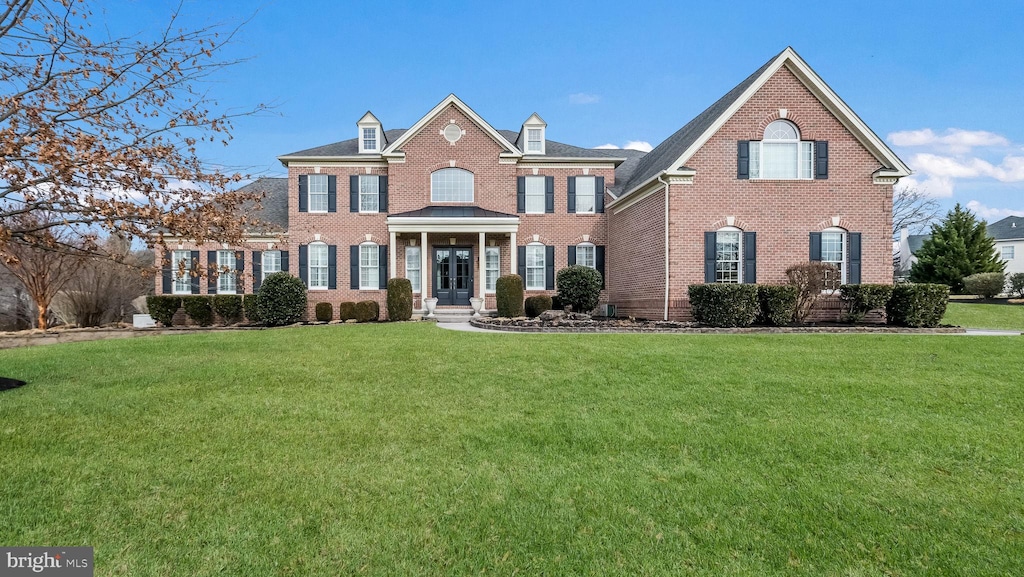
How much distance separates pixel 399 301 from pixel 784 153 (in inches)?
516

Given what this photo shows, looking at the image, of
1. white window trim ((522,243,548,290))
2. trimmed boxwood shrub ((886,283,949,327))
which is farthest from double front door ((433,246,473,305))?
trimmed boxwood shrub ((886,283,949,327))

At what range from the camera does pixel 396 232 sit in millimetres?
19031

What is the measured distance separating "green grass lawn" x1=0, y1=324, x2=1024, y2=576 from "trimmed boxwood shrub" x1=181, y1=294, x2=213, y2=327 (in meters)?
11.6

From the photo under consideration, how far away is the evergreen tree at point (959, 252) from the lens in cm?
2652

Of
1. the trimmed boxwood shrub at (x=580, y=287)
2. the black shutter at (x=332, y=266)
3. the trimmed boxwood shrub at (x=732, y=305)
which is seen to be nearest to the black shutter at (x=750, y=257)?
the trimmed boxwood shrub at (x=732, y=305)

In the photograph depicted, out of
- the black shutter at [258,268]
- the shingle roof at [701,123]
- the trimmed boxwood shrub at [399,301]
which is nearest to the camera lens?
the shingle roof at [701,123]

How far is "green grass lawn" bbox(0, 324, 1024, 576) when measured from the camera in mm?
2922

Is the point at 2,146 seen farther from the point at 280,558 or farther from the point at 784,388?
the point at 784,388

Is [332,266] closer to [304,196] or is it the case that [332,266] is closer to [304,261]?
[304,261]

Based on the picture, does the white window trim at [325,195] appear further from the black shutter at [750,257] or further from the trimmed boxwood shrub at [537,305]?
the black shutter at [750,257]

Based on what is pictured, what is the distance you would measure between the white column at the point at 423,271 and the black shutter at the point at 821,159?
1301 centimetres

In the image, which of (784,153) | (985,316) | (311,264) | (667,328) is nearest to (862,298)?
(784,153)

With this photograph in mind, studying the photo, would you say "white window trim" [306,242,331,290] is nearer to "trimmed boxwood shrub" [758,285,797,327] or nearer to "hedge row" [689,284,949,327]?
"hedge row" [689,284,949,327]

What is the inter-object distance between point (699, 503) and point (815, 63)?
53.7ft
